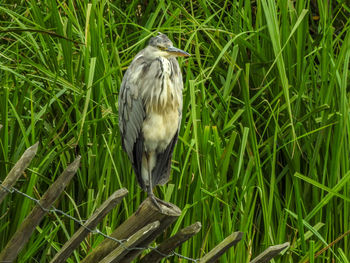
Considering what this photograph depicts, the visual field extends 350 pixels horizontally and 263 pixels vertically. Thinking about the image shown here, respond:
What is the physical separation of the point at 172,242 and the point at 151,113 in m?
0.65

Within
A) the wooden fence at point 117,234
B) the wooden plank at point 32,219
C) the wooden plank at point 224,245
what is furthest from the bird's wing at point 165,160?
the wooden plank at point 32,219

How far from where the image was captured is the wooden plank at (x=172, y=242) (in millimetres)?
2193

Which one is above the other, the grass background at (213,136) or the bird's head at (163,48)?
the bird's head at (163,48)

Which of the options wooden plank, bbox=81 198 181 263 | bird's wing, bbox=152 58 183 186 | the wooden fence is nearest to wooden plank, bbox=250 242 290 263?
the wooden fence

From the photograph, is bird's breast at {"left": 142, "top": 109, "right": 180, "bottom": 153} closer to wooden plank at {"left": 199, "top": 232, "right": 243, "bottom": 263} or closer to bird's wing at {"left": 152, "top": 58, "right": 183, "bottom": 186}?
bird's wing at {"left": 152, "top": 58, "right": 183, "bottom": 186}

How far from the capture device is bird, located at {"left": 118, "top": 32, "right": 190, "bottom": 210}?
2.72 metres

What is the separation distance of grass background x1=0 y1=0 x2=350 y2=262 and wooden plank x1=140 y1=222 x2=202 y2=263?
497 millimetres

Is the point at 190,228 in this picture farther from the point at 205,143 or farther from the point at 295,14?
the point at 295,14

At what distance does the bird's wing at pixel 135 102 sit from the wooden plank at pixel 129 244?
635 mm

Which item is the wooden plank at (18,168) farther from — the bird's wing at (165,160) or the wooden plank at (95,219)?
the bird's wing at (165,160)

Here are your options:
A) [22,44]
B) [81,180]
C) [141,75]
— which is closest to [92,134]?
[81,180]

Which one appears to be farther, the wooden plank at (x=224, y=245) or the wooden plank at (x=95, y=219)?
the wooden plank at (x=224, y=245)

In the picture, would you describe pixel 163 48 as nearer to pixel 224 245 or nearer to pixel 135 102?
pixel 135 102

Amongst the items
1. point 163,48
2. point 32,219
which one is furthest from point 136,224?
point 163,48
